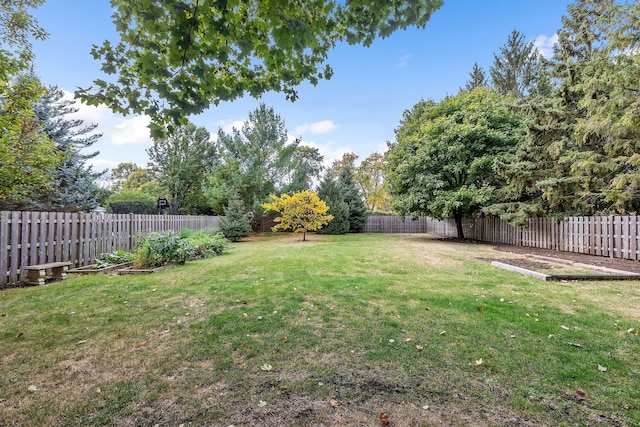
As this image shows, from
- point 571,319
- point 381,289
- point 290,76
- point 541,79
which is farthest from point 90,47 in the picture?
point 541,79

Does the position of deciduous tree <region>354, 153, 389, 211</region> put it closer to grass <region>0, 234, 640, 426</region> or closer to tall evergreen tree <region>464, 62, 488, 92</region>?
tall evergreen tree <region>464, 62, 488, 92</region>

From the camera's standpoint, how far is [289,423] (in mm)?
1874

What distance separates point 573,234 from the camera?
1045cm

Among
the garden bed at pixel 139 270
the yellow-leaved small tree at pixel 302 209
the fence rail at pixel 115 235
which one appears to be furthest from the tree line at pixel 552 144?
the garden bed at pixel 139 270

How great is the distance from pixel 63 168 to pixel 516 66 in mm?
31236

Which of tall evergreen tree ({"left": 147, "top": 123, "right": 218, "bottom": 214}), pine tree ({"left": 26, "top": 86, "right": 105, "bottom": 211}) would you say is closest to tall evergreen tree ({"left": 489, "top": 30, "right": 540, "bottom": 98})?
tall evergreen tree ({"left": 147, "top": 123, "right": 218, "bottom": 214})

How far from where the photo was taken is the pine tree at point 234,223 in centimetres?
1627

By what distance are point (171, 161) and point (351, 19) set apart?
22.2 metres

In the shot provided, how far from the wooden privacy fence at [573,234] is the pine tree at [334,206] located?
8.19 metres

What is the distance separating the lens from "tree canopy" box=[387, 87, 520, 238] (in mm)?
13938

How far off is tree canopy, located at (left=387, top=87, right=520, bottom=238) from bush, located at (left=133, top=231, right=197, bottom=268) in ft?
37.8

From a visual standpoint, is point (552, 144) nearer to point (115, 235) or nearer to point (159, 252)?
point (159, 252)

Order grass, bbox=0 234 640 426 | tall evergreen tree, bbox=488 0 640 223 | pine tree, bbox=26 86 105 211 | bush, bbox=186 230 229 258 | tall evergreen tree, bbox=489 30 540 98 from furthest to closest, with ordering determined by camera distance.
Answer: tall evergreen tree, bbox=489 30 540 98
pine tree, bbox=26 86 105 211
bush, bbox=186 230 229 258
tall evergreen tree, bbox=488 0 640 223
grass, bbox=0 234 640 426

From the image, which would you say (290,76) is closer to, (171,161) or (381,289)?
(381,289)
